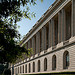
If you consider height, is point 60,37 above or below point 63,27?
below

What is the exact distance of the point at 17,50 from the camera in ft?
71.5

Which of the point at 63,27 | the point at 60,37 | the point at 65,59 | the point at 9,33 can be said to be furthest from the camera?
the point at 60,37

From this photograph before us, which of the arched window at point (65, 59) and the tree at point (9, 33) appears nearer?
the tree at point (9, 33)

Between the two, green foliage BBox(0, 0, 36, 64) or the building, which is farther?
the building

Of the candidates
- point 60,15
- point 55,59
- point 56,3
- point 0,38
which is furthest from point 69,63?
point 0,38

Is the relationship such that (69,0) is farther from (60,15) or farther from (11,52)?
(11,52)

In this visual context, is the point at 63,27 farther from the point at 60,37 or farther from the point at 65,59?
the point at 65,59

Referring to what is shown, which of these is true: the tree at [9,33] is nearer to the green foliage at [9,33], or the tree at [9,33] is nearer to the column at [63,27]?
the green foliage at [9,33]

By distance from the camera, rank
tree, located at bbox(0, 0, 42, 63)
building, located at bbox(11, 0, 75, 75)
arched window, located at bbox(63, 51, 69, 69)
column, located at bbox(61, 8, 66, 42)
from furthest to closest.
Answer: column, located at bbox(61, 8, 66, 42)
arched window, located at bbox(63, 51, 69, 69)
building, located at bbox(11, 0, 75, 75)
tree, located at bbox(0, 0, 42, 63)

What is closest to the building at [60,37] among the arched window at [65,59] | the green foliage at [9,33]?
the arched window at [65,59]

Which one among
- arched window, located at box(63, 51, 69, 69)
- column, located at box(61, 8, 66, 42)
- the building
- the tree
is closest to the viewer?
the tree

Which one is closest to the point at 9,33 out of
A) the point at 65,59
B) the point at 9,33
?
the point at 9,33

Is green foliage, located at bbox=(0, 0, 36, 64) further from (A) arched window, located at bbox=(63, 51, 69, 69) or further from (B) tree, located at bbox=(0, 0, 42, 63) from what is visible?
(A) arched window, located at bbox=(63, 51, 69, 69)

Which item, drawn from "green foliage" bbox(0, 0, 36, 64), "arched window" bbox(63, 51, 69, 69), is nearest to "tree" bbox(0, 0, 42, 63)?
"green foliage" bbox(0, 0, 36, 64)
